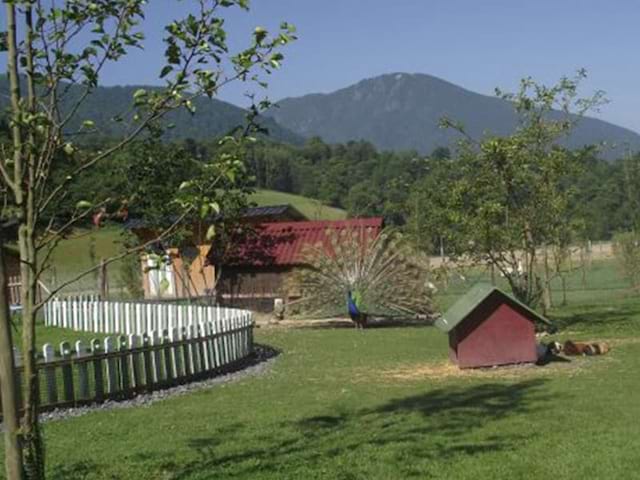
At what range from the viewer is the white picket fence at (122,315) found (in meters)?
18.8

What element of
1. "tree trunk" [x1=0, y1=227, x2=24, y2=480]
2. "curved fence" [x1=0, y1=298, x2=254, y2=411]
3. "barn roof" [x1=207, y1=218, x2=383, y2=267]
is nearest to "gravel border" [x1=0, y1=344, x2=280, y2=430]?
"curved fence" [x1=0, y1=298, x2=254, y2=411]

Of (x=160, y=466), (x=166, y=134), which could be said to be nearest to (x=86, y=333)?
(x=160, y=466)

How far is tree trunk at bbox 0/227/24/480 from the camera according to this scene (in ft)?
15.3

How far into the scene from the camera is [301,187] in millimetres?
116312

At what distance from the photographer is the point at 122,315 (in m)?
21.9

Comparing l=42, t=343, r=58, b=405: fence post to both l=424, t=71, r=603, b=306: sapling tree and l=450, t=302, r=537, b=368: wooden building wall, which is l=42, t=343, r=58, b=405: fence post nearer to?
l=450, t=302, r=537, b=368: wooden building wall

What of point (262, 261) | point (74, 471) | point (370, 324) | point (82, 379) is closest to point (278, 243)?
point (262, 261)

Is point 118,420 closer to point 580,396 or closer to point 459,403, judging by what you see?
point 459,403

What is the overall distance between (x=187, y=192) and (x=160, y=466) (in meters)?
3.38

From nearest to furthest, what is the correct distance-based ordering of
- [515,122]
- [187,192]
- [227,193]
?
[187,192] < [227,193] < [515,122]

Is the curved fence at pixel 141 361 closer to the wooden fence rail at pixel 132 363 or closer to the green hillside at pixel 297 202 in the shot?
the wooden fence rail at pixel 132 363

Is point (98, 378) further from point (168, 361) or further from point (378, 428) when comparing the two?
point (378, 428)

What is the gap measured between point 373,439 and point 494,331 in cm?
574

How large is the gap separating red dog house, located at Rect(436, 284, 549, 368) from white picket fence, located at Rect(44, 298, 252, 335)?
5365mm
